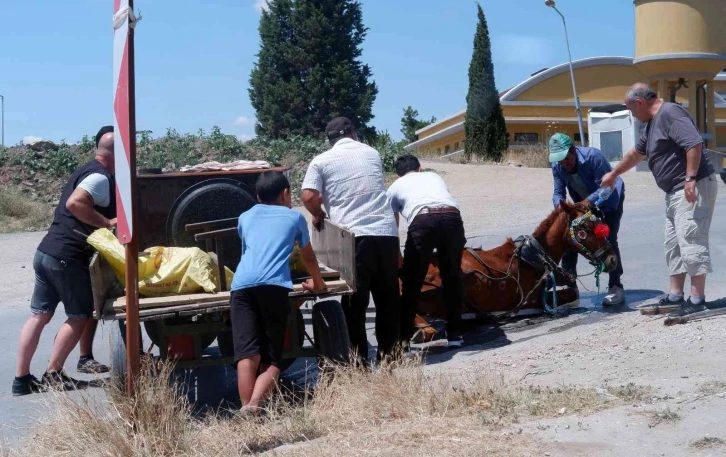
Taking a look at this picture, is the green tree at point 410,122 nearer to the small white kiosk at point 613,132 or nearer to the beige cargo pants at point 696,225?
the small white kiosk at point 613,132

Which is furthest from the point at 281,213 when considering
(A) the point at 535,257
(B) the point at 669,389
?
(A) the point at 535,257

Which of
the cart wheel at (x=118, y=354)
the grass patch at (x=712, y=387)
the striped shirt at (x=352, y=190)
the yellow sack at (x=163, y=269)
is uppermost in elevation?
the striped shirt at (x=352, y=190)

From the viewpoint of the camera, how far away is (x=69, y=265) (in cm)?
688

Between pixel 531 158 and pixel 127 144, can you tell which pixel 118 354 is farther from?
pixel 531 158

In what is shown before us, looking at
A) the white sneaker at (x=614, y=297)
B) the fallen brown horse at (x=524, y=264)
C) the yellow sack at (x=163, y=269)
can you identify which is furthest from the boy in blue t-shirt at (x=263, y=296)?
the white sneaker at (x=614, y=297)

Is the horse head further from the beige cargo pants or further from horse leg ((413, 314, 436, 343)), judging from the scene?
horse leg ((413, 314, 436, 343))

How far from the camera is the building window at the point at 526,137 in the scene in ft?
123

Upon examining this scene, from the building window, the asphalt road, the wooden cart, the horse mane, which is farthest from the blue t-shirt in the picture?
the building window

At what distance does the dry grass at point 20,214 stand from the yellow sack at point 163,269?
14.3 m

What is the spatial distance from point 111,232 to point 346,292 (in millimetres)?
1768

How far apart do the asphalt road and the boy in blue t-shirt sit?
1.68 feet

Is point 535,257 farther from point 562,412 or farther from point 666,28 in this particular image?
point 666,28

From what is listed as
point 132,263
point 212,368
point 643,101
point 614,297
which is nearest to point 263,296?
point 132,263

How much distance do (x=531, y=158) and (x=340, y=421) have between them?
24632 millimetres
